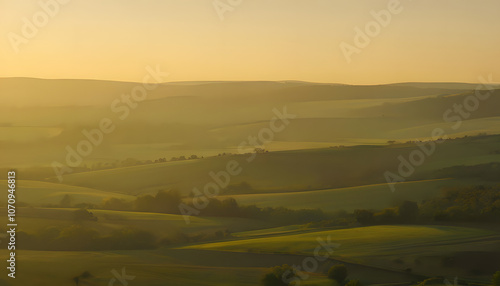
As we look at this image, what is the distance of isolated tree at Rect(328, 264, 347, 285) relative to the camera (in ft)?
71.6

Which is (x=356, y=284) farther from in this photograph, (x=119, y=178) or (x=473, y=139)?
(x=473, y=139)

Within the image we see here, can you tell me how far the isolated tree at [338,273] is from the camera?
859 inches

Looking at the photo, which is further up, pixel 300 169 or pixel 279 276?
pixel 300 169

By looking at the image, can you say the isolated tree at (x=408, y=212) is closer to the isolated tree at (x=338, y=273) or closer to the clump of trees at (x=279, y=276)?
the isolated tree at (x=338, y=273)

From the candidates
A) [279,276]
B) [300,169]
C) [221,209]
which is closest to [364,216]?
[221,209]

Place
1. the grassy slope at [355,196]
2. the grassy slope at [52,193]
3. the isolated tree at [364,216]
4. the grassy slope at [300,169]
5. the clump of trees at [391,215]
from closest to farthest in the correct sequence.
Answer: the clump of trees at [391,215] → the isolated tree at [364,216] → the grassy slope at [52,193] → the grassy slope at [355,196] → the grassy slope at [300,169]

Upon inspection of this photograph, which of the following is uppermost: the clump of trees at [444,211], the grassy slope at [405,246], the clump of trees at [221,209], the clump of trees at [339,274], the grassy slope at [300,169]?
the grassy slope at [300,169]

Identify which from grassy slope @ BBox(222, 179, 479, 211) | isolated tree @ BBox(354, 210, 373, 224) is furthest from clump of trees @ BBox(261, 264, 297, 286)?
grassy slope @ BBox(222, 179, 479, 211)

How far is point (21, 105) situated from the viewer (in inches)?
2778

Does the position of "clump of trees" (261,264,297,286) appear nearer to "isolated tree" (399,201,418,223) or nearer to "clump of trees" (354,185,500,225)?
"clump of trees" (354,185,500,225)

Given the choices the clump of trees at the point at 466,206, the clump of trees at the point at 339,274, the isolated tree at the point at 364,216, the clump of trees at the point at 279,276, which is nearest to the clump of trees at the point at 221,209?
the isolated tree at the point at 364,216

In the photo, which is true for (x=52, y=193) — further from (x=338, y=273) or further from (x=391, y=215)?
(x=338, y=273)

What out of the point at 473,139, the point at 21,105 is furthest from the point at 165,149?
the point at 473,139

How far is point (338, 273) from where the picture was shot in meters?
22.1
